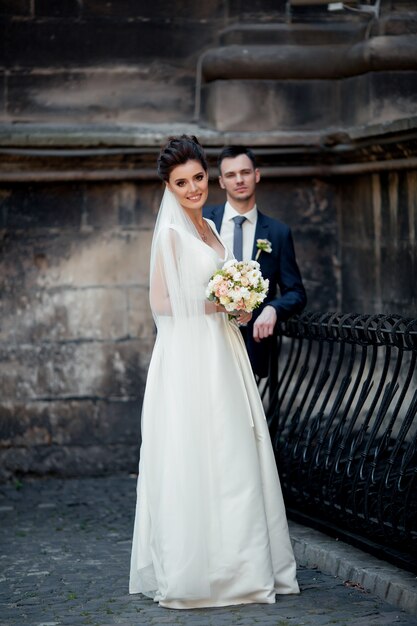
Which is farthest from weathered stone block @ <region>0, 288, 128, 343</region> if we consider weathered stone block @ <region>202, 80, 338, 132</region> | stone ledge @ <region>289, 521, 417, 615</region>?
stone ledge @ <region>289, 521, 417, 615</region>

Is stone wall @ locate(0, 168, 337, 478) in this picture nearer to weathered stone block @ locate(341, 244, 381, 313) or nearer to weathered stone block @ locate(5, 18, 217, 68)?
weathered stone block @ locate(341, 244, 381, 313)

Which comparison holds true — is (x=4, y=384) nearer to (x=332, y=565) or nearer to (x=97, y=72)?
(x=97, y=72)

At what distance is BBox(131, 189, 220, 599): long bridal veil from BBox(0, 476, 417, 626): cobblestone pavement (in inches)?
9.1

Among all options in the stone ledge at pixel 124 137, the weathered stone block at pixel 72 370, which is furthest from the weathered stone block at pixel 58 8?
the weathered stone block at pixel 72 370

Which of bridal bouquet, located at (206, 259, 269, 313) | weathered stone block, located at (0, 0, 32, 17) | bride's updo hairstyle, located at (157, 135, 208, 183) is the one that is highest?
weathered stone block, located at (0, 0, 32, 17)

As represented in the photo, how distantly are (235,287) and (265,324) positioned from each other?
49.6 inches

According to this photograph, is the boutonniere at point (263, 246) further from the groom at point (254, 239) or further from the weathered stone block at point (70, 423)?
the weathered stone block at point (70, 423)

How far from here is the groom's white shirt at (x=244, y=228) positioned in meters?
7.16

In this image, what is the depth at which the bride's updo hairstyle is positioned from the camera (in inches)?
221

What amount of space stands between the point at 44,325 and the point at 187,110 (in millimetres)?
1850

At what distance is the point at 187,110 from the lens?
899cm

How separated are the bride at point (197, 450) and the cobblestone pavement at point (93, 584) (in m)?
0.13

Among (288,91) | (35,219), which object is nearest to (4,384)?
(35,219)

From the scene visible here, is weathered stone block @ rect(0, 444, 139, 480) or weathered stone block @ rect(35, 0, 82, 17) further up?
weathered stone block @ rect(35, 0, 82, 17)
